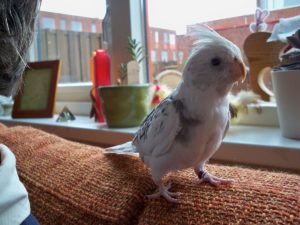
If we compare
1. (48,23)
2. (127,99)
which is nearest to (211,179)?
(127,99)

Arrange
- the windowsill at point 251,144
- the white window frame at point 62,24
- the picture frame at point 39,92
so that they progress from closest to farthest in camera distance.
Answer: the windowsill at point 251,144
the picture frame at point 39,92
the white window frame at point 62,24

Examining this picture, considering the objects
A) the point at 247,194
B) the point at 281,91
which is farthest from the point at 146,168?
the point at 281,91

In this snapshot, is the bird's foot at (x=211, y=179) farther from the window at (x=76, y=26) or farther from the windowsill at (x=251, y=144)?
the window at (x=76, y=26)

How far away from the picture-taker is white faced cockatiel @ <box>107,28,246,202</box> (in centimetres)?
51

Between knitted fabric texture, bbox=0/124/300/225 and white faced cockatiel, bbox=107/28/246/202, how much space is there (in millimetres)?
30

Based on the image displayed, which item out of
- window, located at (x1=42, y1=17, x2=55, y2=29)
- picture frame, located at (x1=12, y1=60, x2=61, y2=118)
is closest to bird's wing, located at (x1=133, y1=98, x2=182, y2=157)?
picture frame, located at (x1=12, y1=60, x2=61, y2=118)

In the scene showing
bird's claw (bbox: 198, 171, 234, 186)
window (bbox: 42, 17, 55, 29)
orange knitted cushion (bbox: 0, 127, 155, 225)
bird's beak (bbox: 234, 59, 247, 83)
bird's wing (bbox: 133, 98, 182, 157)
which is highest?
window (bbox: 42, 17, 55, 29)

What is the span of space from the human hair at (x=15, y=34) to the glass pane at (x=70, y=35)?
120cm

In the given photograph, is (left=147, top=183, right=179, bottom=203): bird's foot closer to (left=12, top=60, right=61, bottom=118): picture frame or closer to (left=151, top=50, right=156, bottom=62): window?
(left=151, top=50, right=156, bottom=62): window

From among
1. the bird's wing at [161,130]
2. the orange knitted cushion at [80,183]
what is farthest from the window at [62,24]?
the bird's wing at [161,130]

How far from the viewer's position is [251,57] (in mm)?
965

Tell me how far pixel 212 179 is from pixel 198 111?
0.12 m

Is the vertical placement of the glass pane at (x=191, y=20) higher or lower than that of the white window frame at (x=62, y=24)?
lower

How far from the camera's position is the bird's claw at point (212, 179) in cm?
55
